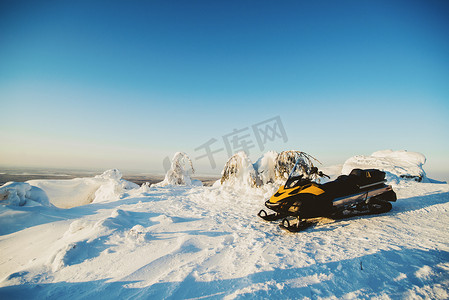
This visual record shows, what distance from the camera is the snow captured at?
2393 millimetres

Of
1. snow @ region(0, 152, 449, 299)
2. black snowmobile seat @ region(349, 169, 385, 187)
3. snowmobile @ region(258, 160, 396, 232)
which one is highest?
black snowmobile seat @ region(349, 169, 385, 187)

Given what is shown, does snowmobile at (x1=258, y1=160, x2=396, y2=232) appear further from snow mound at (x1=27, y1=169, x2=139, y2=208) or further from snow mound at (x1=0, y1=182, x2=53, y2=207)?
snow mound at (x1=0, y1=182, x2=53, y2=207)

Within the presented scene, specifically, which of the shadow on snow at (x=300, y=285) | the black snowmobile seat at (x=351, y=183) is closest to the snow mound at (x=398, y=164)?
the black snowmobile seat at (x=351, y=183)

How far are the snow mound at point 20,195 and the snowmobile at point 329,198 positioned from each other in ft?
25.4

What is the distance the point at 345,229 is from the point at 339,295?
240 centimetres

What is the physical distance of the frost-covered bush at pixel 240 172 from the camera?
8.52m

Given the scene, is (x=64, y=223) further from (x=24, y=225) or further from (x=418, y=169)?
(x=418, y=169)

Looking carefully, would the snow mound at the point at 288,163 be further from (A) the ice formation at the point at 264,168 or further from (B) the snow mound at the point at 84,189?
(B) the snow mound at the point at 84,189

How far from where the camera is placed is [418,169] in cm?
1036

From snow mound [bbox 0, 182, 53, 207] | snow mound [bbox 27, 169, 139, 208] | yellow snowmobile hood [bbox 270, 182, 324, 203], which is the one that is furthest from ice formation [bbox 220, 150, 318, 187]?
snow mound [bbox 0, 182, 53, 207]

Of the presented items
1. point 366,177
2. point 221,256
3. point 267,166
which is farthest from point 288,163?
point 221,256

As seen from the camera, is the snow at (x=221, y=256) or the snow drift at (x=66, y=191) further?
the snow drift at (x=66, y=191)

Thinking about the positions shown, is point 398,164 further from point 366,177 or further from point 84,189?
point 84,189

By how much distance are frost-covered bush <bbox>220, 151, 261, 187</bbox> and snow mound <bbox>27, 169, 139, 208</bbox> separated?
5.05 m
